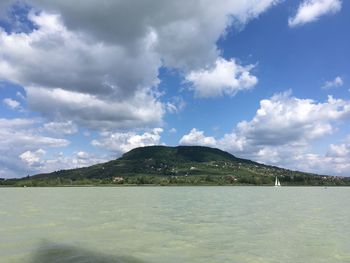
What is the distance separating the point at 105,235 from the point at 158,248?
8.49 m

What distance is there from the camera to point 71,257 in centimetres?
2727

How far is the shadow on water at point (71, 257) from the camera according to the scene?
26.1 meters

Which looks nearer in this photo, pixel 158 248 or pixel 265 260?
pixel 265 260

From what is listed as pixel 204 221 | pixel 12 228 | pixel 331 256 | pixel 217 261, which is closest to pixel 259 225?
pixel 204 221

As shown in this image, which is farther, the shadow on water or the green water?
the green water

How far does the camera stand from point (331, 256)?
95.9 feet

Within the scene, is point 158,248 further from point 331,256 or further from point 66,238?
point 331,256

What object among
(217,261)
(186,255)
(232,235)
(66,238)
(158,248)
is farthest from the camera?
(232,235)

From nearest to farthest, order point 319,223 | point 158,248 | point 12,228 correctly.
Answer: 1. point 158,248
2. point 12,228
3. point 319,223

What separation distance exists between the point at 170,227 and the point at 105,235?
29.6ft

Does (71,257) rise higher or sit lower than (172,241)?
lower

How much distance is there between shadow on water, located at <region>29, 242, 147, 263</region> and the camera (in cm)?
2614

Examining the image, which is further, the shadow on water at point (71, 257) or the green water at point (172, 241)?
the green water at point (172, 241)

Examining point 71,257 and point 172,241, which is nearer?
point 71,257
